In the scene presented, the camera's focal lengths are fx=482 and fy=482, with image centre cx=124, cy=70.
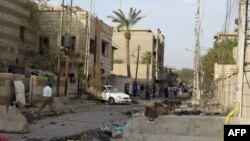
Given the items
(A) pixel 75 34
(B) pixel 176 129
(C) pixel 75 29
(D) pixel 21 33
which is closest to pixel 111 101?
(A) pixel 75 34

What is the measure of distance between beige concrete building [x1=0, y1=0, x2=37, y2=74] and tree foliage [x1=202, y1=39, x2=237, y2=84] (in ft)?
99.4

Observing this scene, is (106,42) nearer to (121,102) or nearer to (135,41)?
(121,102)

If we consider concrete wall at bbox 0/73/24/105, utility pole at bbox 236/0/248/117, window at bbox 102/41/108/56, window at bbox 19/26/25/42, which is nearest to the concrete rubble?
utility pole at bbox 236/0/248/117

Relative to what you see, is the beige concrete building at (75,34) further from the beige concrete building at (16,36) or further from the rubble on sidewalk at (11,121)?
the rubble on sidewalk at (11,121)

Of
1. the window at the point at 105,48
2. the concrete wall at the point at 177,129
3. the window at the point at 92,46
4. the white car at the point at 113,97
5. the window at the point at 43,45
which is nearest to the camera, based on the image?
the concrete wall at the point at 177,129

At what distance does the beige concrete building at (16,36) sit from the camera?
3334cm

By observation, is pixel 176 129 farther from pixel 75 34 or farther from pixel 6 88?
pixel 75 34

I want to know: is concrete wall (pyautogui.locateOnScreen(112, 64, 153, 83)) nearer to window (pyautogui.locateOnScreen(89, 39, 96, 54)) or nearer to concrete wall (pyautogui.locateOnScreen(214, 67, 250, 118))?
window (pyautogui.locateOnScreen(89, 39, 96, 54))

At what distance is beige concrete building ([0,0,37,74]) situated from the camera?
33344 mm

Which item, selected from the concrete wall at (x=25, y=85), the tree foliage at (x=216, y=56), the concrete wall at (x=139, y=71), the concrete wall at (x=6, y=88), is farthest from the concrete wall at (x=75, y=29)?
the concrete wall at (x=139, y=71)

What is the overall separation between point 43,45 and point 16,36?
4918 millimetres

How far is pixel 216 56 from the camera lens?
6894cm

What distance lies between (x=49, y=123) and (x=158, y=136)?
400 inches

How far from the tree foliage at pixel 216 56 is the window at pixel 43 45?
89.3 feet
